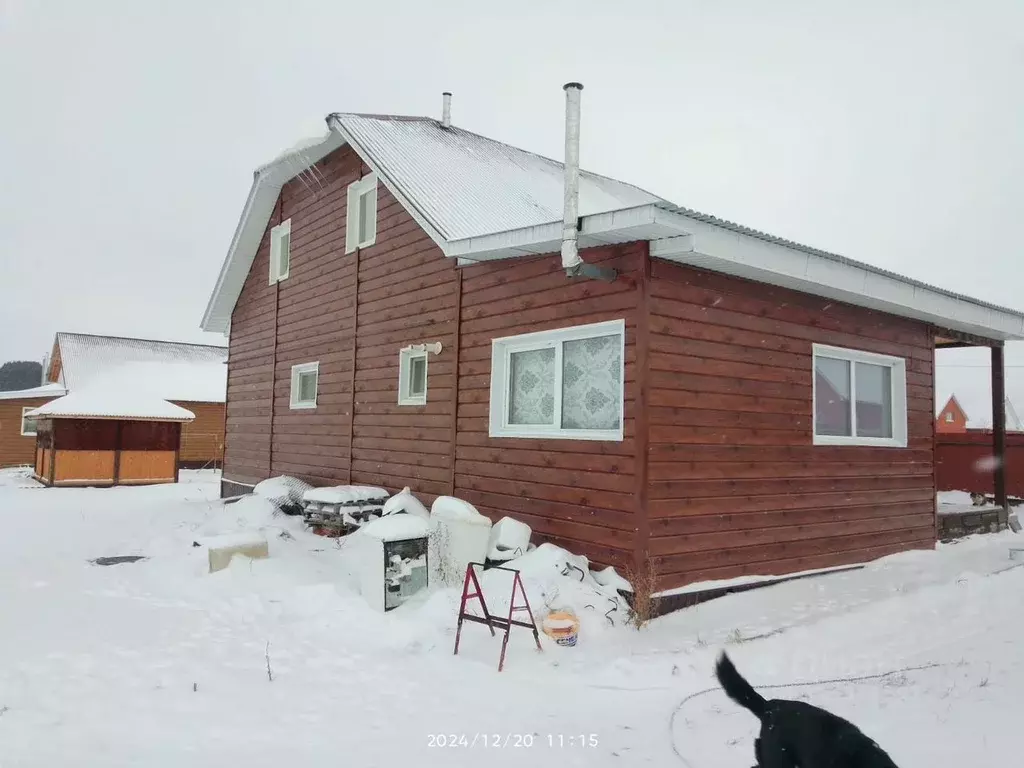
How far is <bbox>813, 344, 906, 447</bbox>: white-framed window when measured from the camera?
8.27m

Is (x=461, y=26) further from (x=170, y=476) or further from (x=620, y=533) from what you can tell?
(x=620, y=533)

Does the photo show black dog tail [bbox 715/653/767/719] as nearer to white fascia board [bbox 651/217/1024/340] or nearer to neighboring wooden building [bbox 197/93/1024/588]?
neighboring wooden building [bbox 197/93/1024/588]

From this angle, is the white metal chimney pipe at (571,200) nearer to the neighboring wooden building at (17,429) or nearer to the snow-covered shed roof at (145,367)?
the snow-covered shed roof at (145,367)

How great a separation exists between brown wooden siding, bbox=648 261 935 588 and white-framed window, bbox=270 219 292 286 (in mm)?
9398

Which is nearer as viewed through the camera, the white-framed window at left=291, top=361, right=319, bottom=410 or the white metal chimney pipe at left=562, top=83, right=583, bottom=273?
the white metal chimney pipe at left=562, top=83, right=583, bottom=273

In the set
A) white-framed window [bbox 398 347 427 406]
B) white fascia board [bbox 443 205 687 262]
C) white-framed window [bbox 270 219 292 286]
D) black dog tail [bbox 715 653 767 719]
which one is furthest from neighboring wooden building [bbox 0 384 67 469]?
black dog tail [bbox 715 653 767 719]

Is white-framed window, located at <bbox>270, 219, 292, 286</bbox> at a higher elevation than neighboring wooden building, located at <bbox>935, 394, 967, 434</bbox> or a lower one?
higher

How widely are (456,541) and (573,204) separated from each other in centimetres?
341

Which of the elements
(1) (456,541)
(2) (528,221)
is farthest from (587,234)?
(1) (456,541)

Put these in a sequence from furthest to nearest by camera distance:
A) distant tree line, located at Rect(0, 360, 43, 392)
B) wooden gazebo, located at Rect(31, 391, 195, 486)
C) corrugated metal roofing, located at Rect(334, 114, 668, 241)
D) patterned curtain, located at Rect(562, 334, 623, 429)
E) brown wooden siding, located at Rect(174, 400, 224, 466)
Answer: distant tree line, located at Rect(0, 360, 43, 392), brown wooden siding, located at Rect(174, 400, 224, 466), wooden gazebo, located at Rect(31, 391, 195, 486), corrugated metal roofing, located at Rect(334, 114, 668, 241), patterned curtain, located at Rect(562, 334, 623, 429)

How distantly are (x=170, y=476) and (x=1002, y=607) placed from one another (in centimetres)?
2088

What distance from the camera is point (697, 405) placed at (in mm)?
6820

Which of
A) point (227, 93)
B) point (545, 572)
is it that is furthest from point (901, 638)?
point (227, 93)

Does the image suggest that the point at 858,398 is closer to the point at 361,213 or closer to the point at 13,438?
the point at 361,213
